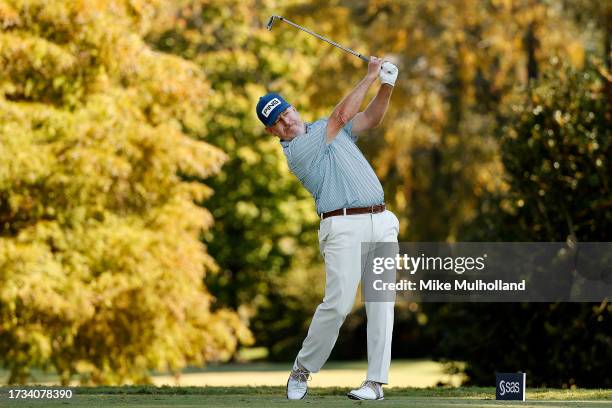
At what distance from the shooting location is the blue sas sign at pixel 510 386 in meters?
7.63

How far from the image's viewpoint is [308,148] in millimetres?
7578

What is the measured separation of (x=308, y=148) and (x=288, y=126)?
0.26m

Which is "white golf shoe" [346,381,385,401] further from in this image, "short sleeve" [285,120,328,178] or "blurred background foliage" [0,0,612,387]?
"blurred background foliage" [0,0,612,387]

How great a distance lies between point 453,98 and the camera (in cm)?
2288

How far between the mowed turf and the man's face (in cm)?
158

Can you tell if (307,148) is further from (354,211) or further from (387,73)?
(387,73)

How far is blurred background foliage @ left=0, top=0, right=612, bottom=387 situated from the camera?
42.6 feet

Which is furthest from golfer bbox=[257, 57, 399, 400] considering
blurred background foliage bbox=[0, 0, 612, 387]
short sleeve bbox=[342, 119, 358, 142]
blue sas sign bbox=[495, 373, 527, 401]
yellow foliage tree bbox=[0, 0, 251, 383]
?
yellow foliage tree bbox=[0, 0, 251, 383]

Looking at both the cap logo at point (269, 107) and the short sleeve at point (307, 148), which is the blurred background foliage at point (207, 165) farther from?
the cap logo at point (269, 107)

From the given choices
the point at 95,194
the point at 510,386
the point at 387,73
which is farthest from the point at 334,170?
the point at 95,194

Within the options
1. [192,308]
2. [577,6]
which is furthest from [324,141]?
[577,6]

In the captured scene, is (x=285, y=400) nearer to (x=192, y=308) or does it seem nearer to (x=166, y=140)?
(x=166, y=140)

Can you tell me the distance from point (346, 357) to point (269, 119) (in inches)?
1099

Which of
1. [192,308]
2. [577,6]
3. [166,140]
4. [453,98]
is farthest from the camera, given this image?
[453,98]
